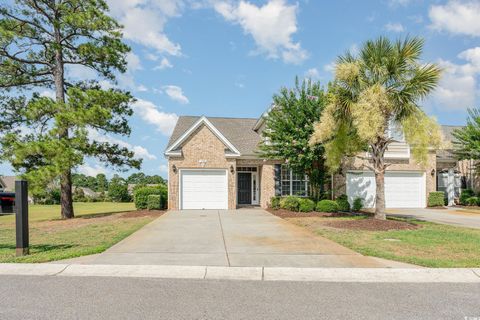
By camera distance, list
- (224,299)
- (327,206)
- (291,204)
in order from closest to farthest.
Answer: (224,299), (327,206), (291,204)

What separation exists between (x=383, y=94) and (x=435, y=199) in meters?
12.5

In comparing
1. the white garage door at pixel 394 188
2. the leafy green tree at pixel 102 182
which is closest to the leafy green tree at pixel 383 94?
the white garage door at pixel 394 188

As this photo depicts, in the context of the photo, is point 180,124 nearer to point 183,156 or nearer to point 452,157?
point 183,156

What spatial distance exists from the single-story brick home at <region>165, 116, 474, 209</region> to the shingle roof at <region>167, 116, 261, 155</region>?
70 millimetres

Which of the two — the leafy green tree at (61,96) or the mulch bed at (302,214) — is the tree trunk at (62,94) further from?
the mulch bed at (302,214)

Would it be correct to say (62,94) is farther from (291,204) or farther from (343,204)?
(343,204)

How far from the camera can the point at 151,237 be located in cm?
1038

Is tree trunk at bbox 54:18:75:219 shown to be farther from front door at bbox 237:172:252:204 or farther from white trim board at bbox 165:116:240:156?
front door at bbox 237:172:252:204

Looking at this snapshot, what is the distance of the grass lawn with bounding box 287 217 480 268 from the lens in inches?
293

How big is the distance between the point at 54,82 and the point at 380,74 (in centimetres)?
1650

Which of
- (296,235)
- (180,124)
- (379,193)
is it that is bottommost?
(296,235)

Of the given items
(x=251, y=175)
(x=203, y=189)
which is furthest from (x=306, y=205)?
(x=203, y=189)

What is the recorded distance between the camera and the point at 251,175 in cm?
2262

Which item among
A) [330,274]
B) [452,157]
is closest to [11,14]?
[330,274]
